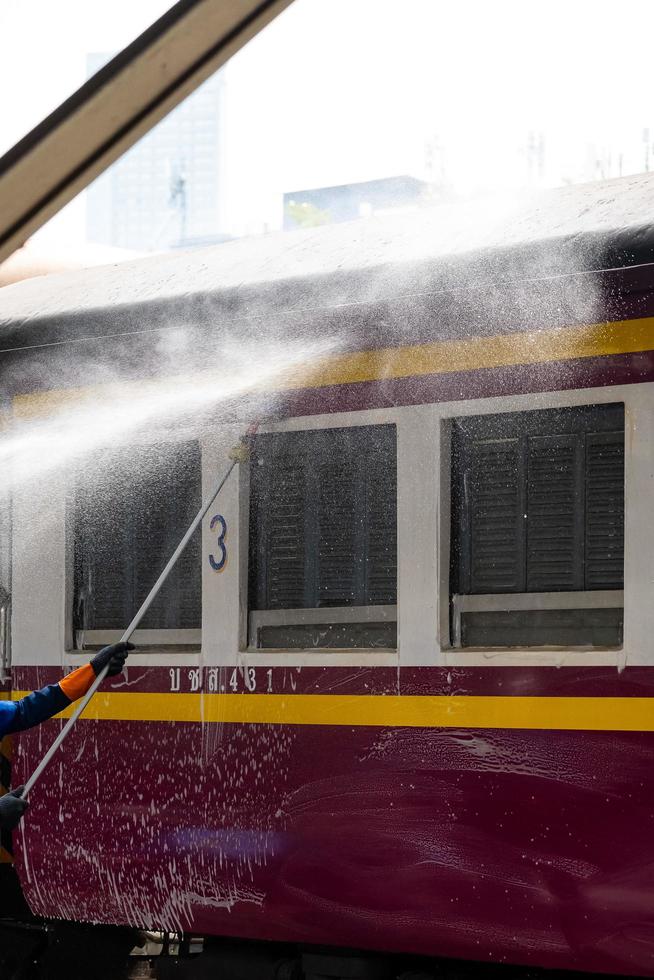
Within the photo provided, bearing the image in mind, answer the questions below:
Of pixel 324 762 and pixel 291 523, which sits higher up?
pixel 291 523

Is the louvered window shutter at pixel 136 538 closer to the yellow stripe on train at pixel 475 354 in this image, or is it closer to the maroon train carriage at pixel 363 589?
the maroon train carriage at pixel 363 589

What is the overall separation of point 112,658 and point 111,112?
3446mm

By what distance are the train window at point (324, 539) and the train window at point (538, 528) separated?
0.29m

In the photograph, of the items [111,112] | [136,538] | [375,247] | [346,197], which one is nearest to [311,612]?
[136,538]

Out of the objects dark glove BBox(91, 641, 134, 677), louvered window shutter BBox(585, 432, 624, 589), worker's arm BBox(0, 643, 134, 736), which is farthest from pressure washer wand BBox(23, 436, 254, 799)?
louvered window shutter BBox(585, 432, 624, 589)

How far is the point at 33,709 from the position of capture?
5023mm

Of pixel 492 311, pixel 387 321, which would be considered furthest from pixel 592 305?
pixel 387 321

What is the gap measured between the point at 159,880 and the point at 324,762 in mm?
913

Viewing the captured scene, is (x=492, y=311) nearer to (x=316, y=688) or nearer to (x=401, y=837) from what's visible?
(x=316, y=688)

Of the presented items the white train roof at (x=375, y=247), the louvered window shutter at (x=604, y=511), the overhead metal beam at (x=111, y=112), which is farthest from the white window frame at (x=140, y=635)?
the overhead metal beam at (x=111, y=112)

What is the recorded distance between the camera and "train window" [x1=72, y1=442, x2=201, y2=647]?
5703 mm

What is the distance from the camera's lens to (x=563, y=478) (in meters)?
4.71

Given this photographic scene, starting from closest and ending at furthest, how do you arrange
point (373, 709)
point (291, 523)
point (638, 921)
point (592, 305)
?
1. point (638, 921)
2. point (592, 305)
3. point (373, 709)
4. point (291, 523)

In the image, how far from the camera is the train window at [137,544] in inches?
225
